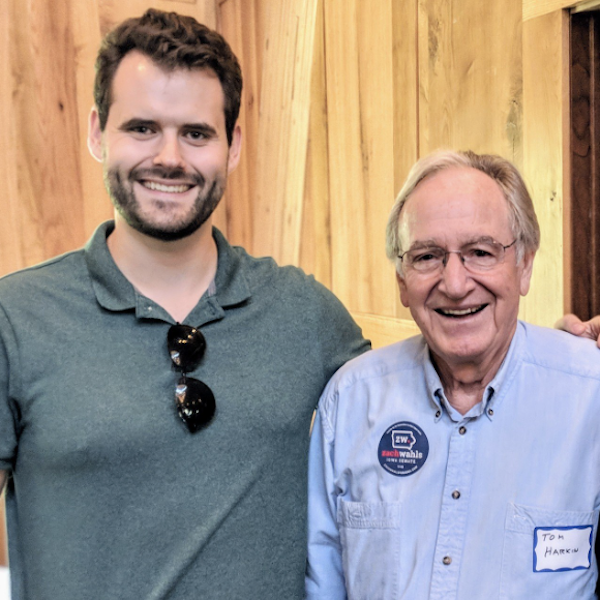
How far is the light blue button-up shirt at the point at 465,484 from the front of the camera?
1.37 meters

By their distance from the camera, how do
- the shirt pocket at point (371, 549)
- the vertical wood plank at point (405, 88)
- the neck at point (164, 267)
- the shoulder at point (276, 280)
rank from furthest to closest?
the vertical wood plank at point (405, 88) < the shoulder at point (276, 280) < the neck at point (164, 267) < the shirt pocket at point (371, 549)

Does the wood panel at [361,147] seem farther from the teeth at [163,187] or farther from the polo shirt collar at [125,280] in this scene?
the teeth at [163,187]

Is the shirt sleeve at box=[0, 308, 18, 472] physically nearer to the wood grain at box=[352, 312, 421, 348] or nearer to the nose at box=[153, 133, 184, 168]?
the nose at box=[153, 133, 184, 168]

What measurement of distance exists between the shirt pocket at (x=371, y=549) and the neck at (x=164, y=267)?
1.84 ft

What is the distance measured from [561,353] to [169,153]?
0.91m

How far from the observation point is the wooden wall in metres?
1.93

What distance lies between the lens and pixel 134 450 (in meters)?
1.41

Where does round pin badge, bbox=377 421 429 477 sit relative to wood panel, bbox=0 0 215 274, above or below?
below

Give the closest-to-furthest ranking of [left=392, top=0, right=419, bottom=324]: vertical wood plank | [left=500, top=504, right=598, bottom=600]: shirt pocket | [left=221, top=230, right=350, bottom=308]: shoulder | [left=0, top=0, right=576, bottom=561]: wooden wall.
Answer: [left=500, top=504, right=598, bottom=600]: shirt pocket, [left=221, top=230, right=350, bottom=308]: shoulder, [left=0, top=0, right=576, bottom=561]: wooden wall, [left=392, top=0, right=419, bottom=324]: vertical wood plank

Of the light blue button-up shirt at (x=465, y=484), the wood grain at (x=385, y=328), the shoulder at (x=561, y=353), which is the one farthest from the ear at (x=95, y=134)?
the wood grain at (x=385, y=328)

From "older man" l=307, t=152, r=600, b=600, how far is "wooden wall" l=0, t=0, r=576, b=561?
0.49 meters

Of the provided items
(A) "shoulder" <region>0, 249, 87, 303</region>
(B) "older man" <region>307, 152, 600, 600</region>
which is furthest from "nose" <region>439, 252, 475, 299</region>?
(A) "shoulder" <region>0, 249, 87, 303</region>

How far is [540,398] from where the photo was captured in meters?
1.44

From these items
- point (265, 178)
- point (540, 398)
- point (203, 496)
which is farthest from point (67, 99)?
point (540, 398)
